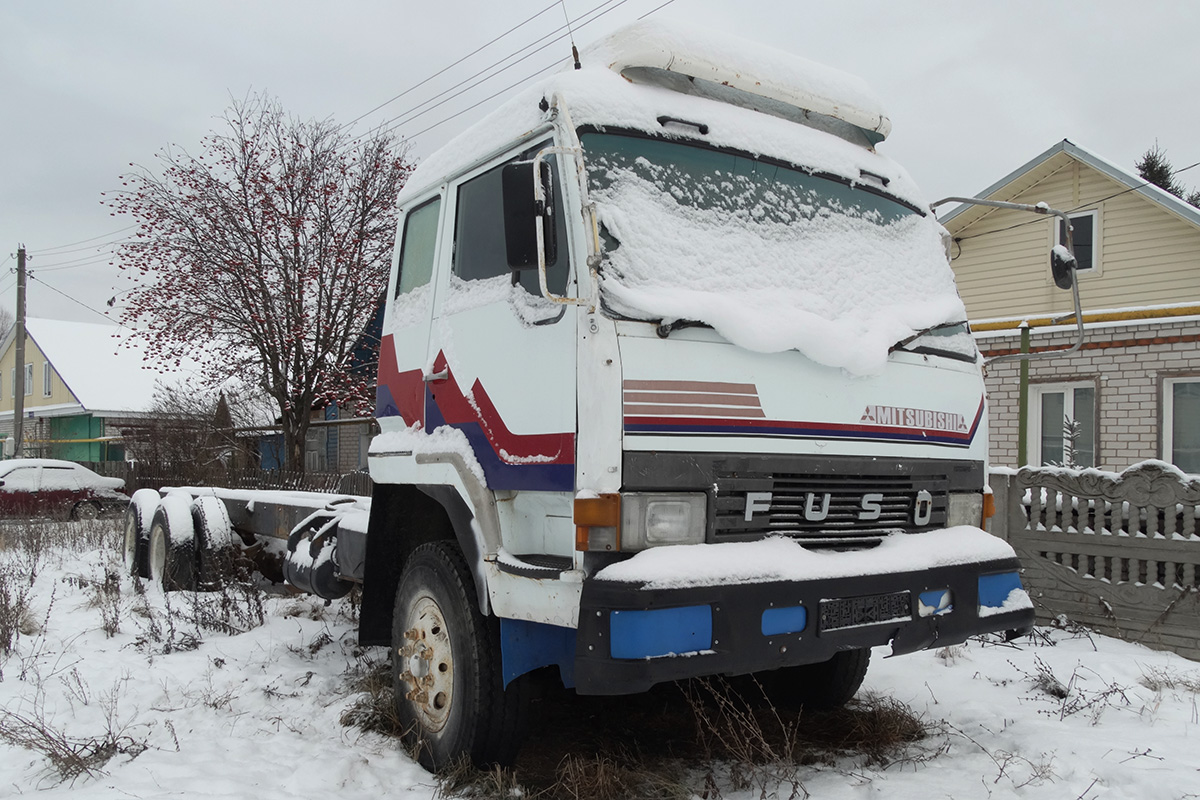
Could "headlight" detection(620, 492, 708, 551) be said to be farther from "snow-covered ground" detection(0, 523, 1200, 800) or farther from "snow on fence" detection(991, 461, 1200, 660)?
"snow on fence" detection(991, 461, 1200, 660)

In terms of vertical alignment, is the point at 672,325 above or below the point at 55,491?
above

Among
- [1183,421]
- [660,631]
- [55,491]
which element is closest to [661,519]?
[660,631]

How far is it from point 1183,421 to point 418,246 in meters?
11.0

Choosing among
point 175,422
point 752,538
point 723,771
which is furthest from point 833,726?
point 175,422

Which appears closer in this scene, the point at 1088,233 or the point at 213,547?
the point at 213,547

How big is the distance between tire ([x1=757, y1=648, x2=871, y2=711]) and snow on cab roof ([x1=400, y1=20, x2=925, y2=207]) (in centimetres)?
234

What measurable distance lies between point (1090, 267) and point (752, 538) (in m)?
12.8

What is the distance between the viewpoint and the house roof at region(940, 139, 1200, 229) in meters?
12.7

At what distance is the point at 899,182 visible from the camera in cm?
449

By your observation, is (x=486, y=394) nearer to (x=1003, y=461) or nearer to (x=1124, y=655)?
(x=1124, y=655)

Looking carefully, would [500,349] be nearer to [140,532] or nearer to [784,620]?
[784,620]

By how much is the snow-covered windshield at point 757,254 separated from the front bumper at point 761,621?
86cm

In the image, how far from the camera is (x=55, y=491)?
704 inches

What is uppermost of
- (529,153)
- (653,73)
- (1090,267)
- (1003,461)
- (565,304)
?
(1090,267)
